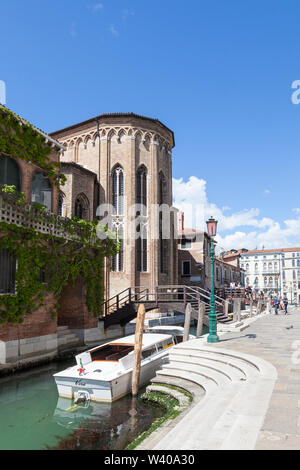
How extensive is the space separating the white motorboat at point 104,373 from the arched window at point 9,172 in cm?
883

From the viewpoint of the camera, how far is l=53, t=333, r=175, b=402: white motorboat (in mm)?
10461

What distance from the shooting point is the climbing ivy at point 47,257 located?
47.2ft

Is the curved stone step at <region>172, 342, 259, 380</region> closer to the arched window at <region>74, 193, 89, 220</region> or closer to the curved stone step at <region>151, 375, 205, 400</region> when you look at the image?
the curved stone step at <region>151, 375, 205, 400</region>

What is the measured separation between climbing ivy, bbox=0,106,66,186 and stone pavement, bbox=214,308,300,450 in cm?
1213

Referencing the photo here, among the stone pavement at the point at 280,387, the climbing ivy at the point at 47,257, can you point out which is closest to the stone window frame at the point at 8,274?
the climbing ivy at the point at 47,257

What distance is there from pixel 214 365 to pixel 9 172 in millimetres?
12381

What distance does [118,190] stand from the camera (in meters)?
29.0

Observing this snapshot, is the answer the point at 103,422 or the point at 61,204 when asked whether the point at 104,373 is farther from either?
the point at 61,204

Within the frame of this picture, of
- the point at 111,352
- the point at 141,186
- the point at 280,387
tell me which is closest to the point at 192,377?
the point at 280,387

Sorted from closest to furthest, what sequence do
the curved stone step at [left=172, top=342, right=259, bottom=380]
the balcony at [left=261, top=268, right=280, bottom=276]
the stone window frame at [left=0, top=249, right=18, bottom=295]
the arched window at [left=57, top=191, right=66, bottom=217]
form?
the curved stone step at [left=172, top=342, right=259, bottom=380]
the stone window frame at [left=0, top=249, right=18, bottom=295]
the arched window at [left=57, top=191, right=66, bottom=217]
the balcony at [left=261, top=268, right=280, bottom=276]

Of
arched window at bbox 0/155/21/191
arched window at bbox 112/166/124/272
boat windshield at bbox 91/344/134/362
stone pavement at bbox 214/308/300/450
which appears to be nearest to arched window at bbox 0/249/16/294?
arched window at bbox 0/155/21/191

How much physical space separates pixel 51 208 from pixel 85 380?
10711 millimetres

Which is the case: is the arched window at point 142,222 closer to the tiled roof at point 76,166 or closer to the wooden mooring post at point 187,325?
the tiled roof at point 76,166
